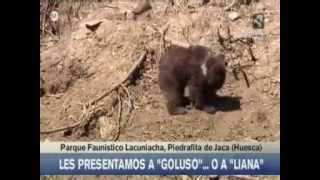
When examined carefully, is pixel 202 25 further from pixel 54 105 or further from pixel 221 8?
pixel 54 105

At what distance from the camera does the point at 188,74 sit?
751 cm

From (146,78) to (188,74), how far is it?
0.26 metres

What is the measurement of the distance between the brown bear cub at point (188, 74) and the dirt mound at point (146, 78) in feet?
0.15

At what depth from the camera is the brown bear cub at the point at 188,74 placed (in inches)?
295

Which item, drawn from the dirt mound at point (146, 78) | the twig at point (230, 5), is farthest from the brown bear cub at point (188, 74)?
the twig at point (230, 5)

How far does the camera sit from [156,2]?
751cm

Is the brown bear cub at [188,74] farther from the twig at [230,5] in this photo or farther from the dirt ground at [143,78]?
the twig at [230,5]

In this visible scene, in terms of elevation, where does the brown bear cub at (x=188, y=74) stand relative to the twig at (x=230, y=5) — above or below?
below

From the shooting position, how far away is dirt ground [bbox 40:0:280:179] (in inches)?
295

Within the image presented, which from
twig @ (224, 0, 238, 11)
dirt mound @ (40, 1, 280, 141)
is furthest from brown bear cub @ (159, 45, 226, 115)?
twig @ (224, 0, 238, 11)

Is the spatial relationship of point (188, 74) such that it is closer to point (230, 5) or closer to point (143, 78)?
point (143, 78)

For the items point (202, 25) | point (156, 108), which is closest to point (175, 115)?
point (156, 108)

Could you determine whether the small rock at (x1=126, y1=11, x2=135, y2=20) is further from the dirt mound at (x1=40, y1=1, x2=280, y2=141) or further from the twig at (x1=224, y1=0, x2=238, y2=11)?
the twig at (x1=224, y1=0, x2=238, y2=11)

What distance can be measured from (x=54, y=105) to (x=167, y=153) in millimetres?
755
